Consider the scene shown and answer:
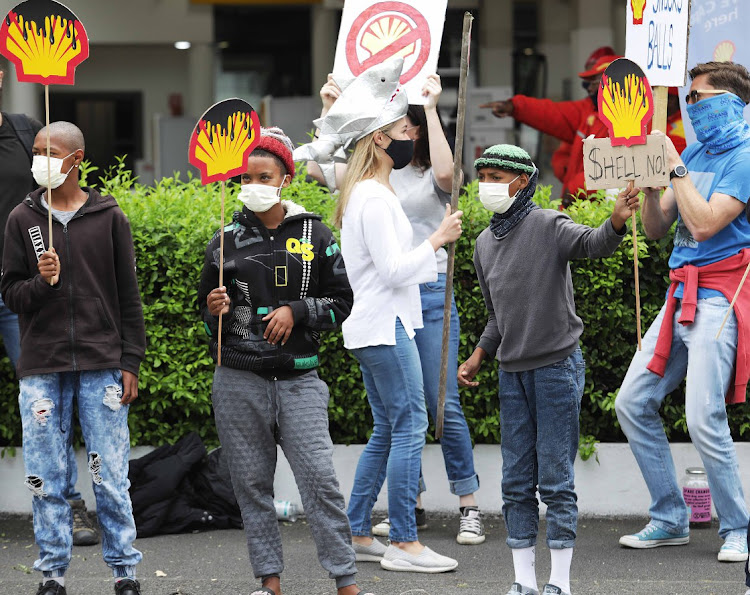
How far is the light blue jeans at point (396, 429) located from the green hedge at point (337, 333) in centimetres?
95

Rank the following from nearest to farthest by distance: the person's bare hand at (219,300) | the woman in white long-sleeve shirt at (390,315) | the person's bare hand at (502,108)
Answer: the person's bare hand at (219,300) < the woman in white long-sleeve shirt at (390,315) < the person's bare hand at (502,108)

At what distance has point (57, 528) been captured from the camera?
4.66 meters

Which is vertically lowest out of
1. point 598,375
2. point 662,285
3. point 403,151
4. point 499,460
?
point 499,460

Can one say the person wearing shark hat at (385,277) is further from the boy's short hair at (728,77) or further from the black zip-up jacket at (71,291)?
the boy's short hair at (728,77)

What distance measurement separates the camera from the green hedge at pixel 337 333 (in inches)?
240

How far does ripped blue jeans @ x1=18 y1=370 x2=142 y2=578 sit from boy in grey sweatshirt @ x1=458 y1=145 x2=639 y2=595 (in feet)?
4.82

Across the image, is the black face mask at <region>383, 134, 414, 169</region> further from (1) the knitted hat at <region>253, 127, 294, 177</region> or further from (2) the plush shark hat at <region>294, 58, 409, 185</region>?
(1) the knitted hat at <region>253, 127, 294, 177</region>

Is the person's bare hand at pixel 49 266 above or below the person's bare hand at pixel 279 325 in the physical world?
above

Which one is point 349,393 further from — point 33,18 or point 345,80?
point 33,18

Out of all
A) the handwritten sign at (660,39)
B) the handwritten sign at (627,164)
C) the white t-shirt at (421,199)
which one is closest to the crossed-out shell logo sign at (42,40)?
the white t-shirt at (421,199)

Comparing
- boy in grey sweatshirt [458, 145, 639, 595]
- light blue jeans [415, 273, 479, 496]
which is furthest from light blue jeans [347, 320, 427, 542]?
boy in grey sweatshirt [458, 145, 639, 595]

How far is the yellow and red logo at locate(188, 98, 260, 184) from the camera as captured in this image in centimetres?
456

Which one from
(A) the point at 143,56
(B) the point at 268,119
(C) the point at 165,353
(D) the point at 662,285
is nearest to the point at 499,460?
(D) the point at 662,285

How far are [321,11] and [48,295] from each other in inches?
348
